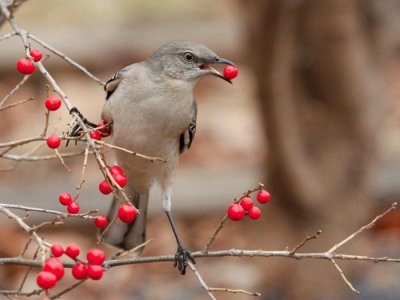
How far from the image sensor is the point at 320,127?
695 cm

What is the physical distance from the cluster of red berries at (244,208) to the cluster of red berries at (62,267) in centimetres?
60

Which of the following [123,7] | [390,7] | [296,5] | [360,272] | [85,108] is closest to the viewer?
[296,5]

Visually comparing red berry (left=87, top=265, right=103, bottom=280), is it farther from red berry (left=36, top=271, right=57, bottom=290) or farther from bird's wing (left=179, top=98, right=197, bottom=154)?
bird's wing (left=179, top=98, right=197, bottom=154)

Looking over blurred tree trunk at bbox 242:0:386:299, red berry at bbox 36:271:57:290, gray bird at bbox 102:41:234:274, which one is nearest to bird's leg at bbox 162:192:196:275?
gray bird at bbox 102:41:234:274

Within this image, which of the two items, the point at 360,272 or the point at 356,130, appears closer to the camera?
the point at 356,130

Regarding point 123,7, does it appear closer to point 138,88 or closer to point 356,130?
point 356,130

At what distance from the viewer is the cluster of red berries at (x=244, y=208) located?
3.08 m

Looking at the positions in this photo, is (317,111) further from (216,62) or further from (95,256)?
(95,256)

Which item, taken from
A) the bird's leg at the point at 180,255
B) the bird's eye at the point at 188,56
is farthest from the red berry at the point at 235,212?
the bird's eye at the point at 188,56

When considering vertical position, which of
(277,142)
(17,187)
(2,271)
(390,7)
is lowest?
(2,271)

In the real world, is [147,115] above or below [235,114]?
above

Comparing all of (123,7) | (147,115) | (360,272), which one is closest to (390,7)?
(360,272)

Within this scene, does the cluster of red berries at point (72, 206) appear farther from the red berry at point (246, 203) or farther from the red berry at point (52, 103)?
the red berry at point (246, 203)

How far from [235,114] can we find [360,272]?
4.38 m
